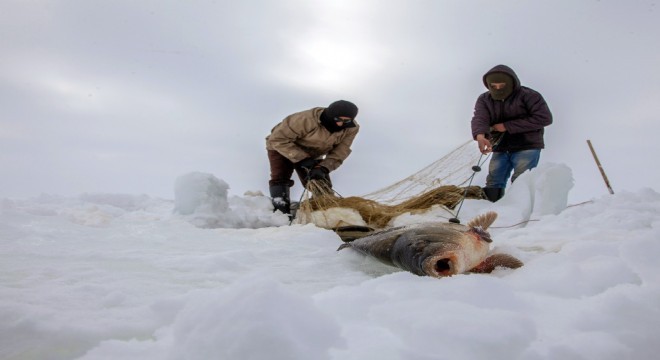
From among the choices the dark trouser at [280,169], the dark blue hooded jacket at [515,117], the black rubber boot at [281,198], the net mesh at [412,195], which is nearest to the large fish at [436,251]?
the net mesh at [412,195]

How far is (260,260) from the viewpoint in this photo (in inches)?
94.9

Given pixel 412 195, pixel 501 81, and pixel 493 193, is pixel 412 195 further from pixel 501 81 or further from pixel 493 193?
pixel 501 81

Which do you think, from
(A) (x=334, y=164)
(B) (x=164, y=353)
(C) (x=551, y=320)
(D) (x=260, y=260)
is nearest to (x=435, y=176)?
(A) (x=334, y=164)

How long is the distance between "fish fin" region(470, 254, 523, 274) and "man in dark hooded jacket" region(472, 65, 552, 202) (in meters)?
2.88

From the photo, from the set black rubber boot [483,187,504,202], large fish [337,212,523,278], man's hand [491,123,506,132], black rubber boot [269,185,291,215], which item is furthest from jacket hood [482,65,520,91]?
large fish [337,212,523,278]

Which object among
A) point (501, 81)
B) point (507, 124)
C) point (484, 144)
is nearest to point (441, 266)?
point (484, 144)

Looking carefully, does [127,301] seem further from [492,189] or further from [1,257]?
[492,189]

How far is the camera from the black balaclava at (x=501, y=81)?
15.6 ft

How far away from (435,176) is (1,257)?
14.6 feet

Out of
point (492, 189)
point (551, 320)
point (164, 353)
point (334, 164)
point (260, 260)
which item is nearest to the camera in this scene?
point (164, 353)

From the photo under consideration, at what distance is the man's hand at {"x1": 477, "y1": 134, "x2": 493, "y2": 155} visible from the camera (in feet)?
15.0

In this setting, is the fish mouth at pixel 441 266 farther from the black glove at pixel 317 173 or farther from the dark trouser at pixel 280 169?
the dark trouser at pixel 280 169

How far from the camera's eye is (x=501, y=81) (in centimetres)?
476

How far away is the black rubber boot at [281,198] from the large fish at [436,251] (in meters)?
3.75
